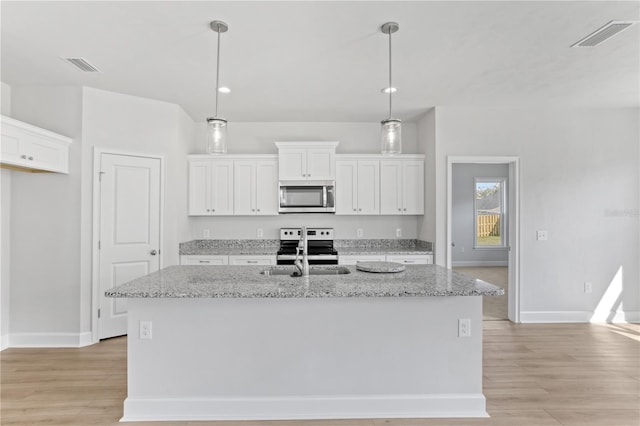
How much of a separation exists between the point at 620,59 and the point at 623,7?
1.05 m

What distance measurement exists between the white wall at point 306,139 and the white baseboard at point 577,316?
68.4 inches

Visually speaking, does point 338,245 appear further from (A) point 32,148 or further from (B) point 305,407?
(A) point 32,148

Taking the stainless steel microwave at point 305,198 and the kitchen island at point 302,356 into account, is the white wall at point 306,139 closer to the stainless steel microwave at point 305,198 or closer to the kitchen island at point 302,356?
the stainless steel microwave at point 305,198

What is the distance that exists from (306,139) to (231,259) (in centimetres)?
200

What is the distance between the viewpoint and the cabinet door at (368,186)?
15.6ft

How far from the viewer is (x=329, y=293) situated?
79.4 inches

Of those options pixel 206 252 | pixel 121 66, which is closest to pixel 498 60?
pixel 121 66

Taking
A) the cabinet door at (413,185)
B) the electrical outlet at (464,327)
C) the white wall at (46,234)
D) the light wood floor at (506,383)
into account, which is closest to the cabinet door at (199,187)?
the white wall at (46,234)

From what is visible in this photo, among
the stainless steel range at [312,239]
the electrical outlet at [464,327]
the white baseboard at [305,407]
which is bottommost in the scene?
the white baseboard at [305,407]

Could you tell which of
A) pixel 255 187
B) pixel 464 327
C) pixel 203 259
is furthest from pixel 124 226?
pixel 464 327

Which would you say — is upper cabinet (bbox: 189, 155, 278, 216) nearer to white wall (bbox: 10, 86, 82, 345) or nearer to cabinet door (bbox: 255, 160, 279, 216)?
cabinet door (bbox: 255, 160, 279, 216)

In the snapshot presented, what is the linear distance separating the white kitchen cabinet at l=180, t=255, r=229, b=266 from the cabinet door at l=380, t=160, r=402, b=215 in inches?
87.3

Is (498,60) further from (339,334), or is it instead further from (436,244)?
(339,334)

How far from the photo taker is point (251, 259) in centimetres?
437
